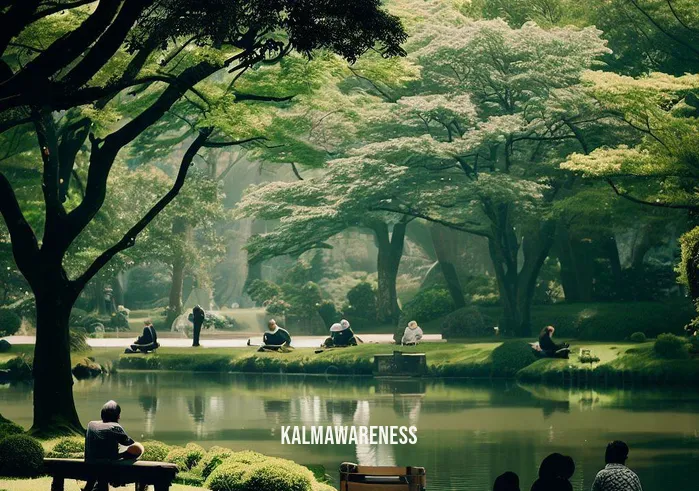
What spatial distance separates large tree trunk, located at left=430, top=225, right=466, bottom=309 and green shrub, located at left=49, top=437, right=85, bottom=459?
38.2m

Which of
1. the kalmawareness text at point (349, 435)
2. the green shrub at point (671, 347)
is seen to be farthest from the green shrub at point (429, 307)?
the kalmawareness text at point (349, 435)

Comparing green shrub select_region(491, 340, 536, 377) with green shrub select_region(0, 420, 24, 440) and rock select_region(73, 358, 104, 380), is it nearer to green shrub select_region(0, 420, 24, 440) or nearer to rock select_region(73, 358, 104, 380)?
rock select_region(73, 358, 104, 380)

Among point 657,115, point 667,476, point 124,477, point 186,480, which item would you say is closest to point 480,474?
point 667,476

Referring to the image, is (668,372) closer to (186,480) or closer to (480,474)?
(480,474)

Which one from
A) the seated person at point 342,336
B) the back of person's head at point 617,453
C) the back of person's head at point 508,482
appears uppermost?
the seated person at point 342,336

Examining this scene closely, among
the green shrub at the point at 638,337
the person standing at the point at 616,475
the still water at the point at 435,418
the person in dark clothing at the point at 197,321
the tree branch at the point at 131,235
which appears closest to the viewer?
the person standing at the point at 616,475

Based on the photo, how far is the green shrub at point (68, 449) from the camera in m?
19.1

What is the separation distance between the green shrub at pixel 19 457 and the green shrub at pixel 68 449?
115cm

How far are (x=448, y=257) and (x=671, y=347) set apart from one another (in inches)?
974

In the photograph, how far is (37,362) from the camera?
899 inches

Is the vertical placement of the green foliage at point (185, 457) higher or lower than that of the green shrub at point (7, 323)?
lower

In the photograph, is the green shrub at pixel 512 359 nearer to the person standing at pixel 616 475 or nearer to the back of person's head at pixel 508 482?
the person standing at pixel 616 475

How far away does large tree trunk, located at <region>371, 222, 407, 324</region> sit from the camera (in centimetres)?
5950

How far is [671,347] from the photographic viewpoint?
37594 mm
